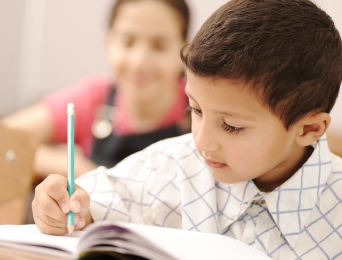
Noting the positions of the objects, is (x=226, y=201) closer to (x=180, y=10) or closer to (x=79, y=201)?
(x=79, y=201)

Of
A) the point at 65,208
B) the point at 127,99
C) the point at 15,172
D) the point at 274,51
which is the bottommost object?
the point at 127,99

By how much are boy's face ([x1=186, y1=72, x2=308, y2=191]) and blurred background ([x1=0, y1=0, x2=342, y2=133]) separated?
2.18 m

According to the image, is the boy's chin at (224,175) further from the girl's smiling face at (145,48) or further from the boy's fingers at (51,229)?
the girl's smiling face at (145,48)

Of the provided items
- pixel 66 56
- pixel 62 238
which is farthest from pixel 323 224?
pixel 66 56

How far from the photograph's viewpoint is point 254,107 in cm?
81

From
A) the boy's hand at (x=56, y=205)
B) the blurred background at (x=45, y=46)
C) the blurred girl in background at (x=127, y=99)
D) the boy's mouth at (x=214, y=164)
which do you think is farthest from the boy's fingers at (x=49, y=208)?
the blurred background at (x=45, y=46)

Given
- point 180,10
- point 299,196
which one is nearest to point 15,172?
point 299,196

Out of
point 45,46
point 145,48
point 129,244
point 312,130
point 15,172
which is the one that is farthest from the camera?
point 45,46

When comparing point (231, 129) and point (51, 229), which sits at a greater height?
point (231, 129)

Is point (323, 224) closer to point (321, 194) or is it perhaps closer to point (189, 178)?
point (321, 194)

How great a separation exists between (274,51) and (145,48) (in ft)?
3.56

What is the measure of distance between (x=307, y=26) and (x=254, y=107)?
132 millimetres

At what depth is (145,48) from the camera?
1832 millimetres

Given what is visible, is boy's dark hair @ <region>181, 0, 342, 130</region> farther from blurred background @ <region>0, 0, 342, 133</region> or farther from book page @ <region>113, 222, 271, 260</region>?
blurred background @ <region>0, 0, 342, 133</region>
